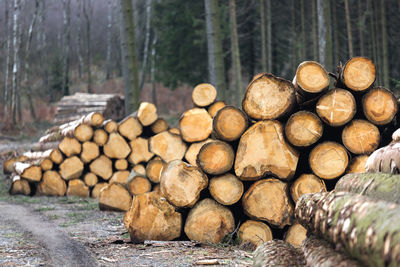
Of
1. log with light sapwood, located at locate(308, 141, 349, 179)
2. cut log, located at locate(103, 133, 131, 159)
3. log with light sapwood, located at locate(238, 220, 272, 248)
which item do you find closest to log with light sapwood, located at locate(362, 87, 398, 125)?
log with light sapwood, located at locate(308, 141, 349, 179)

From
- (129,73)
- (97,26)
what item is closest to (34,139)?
(129,73)

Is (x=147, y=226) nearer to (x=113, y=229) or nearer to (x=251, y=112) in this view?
(x=113, y=229)

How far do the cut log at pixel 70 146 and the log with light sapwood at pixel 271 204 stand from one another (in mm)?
4425

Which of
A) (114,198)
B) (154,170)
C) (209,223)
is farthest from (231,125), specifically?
(114,198)

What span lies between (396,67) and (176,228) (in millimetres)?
28447

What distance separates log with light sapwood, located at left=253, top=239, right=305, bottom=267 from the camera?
2.89 m

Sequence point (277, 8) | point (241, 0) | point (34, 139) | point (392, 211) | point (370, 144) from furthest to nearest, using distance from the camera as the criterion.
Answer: point (277, 8) → point (241, 0) → point (34, 139) → point (370, 144) → point (392, 211)

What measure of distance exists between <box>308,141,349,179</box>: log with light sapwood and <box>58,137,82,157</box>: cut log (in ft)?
15.8

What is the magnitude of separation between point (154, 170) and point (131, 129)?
131cm

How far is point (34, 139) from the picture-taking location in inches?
706

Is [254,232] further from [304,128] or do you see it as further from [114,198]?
[114,198]

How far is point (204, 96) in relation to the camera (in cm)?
589

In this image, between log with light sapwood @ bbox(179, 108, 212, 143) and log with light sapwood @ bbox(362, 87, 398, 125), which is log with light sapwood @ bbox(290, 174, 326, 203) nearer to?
log with light sapwood @ bbox(362, 87, 398, 125)

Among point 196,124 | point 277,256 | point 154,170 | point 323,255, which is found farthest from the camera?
point 154,170
